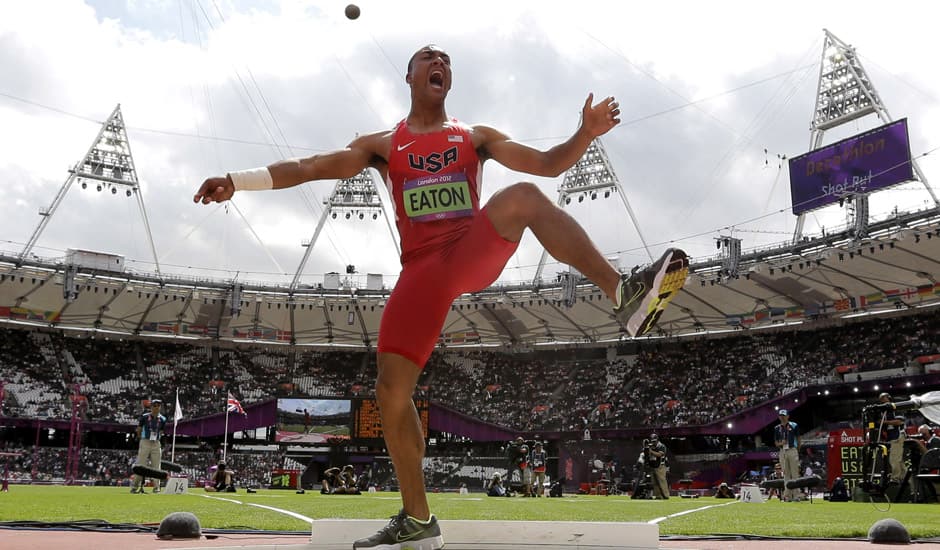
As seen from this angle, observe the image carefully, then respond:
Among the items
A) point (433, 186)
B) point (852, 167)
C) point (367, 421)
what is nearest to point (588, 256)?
point (433, 186)

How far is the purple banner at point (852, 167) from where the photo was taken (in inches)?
1158

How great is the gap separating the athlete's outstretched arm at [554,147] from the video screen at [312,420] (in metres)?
34.0

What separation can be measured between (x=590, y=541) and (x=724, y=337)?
39.9 metres

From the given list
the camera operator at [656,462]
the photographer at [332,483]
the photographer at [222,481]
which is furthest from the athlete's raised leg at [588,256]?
the photographer at [222,481]

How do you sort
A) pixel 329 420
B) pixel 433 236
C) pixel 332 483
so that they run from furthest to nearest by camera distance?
pixel 329 420 < pixel 332 483 < pixel 433 236

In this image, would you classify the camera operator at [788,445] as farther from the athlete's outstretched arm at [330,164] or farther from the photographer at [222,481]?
the athlete's outstretched arm at [330,164]

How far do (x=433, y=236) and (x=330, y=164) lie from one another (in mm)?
754

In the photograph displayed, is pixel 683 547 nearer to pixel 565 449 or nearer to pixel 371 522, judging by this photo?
pixel 371 522

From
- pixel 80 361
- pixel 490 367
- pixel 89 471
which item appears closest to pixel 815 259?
pixel 490 367

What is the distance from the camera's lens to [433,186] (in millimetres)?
3797

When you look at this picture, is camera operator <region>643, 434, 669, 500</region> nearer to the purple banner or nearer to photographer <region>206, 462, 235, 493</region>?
photographer <region>206, 462, 235, 493</region>

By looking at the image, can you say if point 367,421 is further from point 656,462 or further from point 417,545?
point 417,545

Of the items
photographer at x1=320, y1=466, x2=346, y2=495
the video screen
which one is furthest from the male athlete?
the video screen

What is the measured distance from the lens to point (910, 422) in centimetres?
2470
